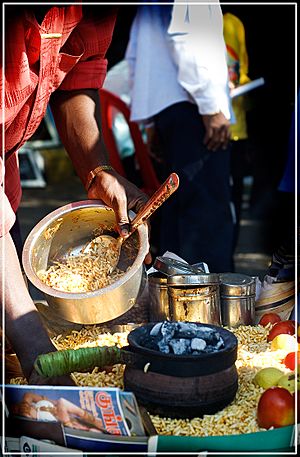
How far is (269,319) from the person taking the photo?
7.95ft

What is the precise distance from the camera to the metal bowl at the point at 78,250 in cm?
210

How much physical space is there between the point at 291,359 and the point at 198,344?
369 millimetres

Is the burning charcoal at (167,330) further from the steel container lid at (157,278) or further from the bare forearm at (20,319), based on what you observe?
the steel container lid at (157,278)

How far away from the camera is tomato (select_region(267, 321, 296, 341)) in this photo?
229 centimetres

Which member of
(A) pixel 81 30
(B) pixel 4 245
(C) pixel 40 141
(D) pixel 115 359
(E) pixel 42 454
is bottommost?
(C) pixel 40 141

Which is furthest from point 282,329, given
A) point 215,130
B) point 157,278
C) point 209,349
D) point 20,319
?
point 215,130

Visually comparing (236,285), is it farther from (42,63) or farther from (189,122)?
(189,122)

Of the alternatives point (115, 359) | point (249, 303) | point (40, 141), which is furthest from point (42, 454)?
point (40, 141)

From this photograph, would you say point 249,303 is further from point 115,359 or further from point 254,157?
point 254,157

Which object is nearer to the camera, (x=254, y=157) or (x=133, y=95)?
(x=133, y=95)

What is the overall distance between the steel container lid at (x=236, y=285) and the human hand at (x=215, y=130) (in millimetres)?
1510

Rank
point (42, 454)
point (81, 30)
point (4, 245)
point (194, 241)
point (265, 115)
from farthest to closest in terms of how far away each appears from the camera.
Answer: point (265, 115), point (194, 241), point (81, 30), point (4, 245), point (42, 454)

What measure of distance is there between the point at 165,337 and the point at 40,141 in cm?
608

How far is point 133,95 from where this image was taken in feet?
Answer: 13.2
